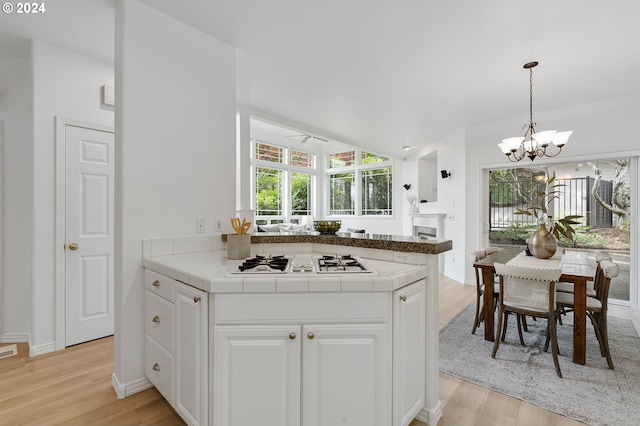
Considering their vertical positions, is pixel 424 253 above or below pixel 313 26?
below

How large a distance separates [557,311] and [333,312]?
233 centimetres

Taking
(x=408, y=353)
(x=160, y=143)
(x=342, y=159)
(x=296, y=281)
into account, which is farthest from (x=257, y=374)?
(x=342, y=159)

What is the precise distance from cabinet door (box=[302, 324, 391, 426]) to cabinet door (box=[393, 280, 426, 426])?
110mm

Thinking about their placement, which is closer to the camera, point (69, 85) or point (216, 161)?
point (216, 161)

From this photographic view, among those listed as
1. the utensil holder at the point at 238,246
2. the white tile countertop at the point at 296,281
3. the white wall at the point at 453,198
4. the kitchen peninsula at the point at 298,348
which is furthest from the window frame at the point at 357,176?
the kitchen peninsula at the point at 298,348

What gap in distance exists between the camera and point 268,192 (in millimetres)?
8289

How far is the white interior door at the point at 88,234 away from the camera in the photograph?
2594mm

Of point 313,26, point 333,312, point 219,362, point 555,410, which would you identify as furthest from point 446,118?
point 219,362

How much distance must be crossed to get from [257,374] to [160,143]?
1.67m

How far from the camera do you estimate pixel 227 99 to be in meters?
2.44

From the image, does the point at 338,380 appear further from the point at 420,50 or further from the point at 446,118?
the point at 446,118

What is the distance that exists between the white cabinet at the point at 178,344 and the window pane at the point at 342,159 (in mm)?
7906

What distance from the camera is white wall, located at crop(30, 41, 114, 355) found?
2438mm

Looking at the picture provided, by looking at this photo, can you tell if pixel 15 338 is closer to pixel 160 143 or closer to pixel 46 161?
pixel 46 161
